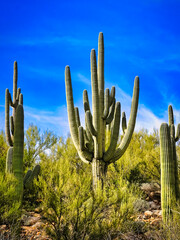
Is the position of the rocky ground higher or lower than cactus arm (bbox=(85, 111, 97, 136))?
lower

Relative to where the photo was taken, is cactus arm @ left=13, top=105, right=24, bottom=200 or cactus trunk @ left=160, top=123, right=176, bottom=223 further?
cactus arm @ left=13, top=105, right=24, bottom=200

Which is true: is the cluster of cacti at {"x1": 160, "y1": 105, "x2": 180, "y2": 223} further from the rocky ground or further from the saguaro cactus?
the saguaro cactus

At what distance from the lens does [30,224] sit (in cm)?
1041

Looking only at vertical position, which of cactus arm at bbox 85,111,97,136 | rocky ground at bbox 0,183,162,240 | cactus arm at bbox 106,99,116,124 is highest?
cactus arm at bbox 106,99,116,124

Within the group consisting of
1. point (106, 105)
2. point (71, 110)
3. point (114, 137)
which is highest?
point (106, 105)

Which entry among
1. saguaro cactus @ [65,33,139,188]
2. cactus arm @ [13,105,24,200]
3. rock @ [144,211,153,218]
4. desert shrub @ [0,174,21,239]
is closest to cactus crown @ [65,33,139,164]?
saguaro cactus @ [65,33,139,188]

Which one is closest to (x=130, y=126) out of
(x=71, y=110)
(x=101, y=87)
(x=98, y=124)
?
(x=98, y=124)

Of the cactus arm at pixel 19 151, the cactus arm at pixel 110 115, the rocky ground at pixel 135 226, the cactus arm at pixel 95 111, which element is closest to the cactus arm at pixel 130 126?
the cactus arm at pixel 110 115

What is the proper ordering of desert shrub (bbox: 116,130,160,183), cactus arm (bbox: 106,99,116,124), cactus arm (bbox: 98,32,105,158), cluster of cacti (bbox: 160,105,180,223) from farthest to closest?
desert shrub (bbox: 116,130,160,183) < cactus arm (bbox: 106,99,116,124) < cactus arm (bbox: 98,32,105,158) < cluster of cacti (bbox: 160,105,180,223)

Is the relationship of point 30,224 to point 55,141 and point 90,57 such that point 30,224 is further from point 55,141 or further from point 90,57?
point 55,141

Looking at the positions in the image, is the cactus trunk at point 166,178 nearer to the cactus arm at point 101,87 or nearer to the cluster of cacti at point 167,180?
the cluster of cacti at point 167,180

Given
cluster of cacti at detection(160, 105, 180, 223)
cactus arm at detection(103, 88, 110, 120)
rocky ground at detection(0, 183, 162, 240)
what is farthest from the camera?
cactus arm at detection(103, 88, 110, 120)

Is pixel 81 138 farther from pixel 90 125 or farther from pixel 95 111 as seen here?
pixel 95 111

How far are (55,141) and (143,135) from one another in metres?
6.79
